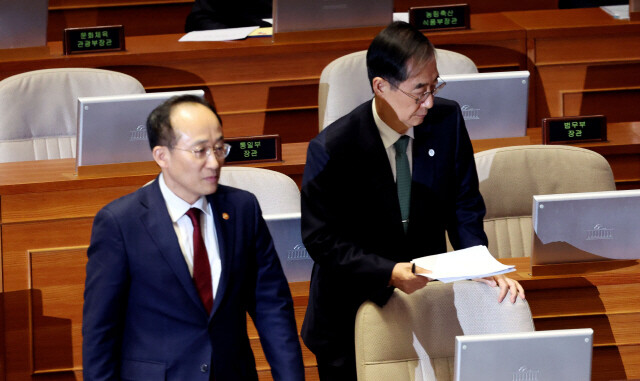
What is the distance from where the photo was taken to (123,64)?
13.9 ft

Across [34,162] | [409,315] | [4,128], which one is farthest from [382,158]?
[4,128]

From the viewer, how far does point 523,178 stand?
3.15 metres

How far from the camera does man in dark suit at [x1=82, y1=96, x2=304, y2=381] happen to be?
197 centimetres

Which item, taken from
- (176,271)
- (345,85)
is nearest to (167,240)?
(176,271)

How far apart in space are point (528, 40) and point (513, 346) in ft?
8.35

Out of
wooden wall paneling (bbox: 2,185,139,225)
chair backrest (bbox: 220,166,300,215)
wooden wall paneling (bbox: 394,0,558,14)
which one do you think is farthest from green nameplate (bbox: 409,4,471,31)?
wooden wall paneling (bbox: 2,185,139,225)

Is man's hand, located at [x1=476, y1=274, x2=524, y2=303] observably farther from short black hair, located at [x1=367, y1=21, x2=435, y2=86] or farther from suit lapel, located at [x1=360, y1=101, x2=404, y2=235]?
short black hair, located at [x1=367, y1=21, x2=435, y2=86]

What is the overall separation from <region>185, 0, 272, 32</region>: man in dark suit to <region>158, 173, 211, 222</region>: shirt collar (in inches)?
110

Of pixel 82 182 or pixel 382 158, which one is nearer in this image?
pixel 382 158

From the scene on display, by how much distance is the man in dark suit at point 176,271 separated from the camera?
197 cm

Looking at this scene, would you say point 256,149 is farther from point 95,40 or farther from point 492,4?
point 492,4

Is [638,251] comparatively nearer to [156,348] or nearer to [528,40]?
[156,348]

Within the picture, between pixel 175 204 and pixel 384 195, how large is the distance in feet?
1.91

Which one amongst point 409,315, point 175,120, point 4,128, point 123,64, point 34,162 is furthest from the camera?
point 123,64
